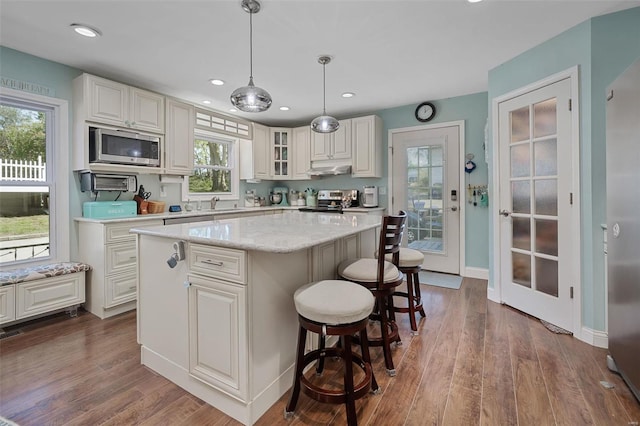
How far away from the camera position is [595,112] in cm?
222

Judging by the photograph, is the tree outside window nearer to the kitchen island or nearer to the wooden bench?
the wooden bench

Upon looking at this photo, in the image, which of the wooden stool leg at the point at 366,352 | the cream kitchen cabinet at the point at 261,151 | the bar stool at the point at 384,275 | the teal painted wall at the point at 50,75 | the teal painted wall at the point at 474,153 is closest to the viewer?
the wooden stool leg at the point at 366,352

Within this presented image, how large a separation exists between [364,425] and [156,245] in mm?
1539

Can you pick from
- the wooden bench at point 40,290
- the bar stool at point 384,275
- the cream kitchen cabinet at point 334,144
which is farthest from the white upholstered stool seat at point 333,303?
the cream kitchen cabinet at point 334,144

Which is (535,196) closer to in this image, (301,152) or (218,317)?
(218,317)

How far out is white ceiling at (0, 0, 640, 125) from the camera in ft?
6.88

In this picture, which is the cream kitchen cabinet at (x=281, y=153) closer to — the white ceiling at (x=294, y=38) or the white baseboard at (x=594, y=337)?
the white ceiling at (x=294, y=38)

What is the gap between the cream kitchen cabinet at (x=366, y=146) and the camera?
14.3ft

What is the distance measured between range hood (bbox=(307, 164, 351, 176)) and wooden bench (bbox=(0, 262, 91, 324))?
125 inches

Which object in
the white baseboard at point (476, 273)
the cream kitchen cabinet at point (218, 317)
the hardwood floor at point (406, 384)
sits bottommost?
the hardwood floor at point (406, 384)

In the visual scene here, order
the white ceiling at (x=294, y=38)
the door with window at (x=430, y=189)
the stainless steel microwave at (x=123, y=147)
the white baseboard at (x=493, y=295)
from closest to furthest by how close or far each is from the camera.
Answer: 1. the white ceiling at (x=294, y=38)
2. the stainless steel microwave at (x=123, y=147)
3. the white baseboard at (x=493, y=295)
4. the door with window at (x=430, y=189)

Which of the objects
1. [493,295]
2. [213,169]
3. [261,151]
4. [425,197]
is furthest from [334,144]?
[493,295]

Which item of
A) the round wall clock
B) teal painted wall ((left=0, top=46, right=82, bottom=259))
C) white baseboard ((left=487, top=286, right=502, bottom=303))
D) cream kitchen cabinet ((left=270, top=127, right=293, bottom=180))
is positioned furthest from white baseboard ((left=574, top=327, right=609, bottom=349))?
teal painted wall ((left=0, top=46, right=82, bottom=259))

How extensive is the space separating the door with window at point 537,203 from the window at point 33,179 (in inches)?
173
